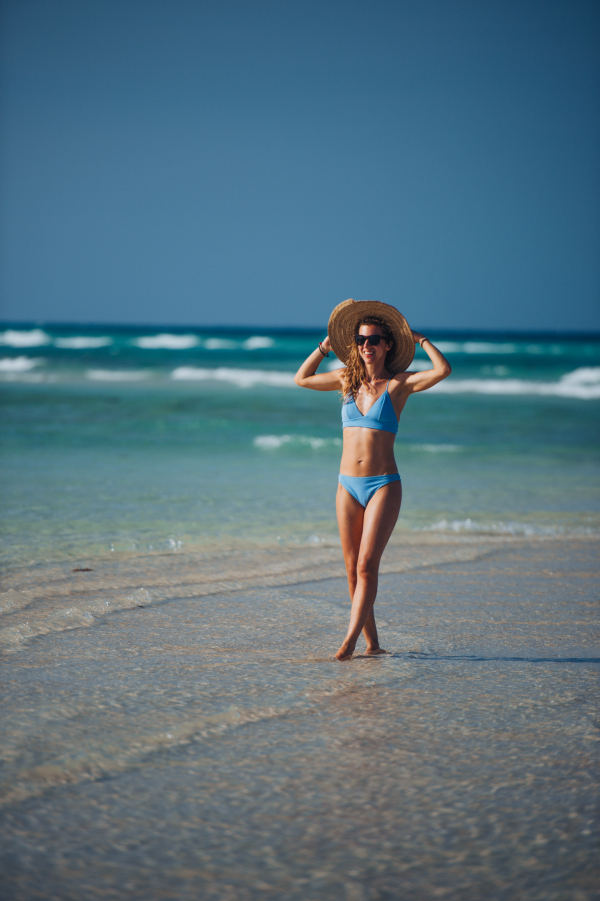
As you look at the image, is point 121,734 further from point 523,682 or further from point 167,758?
point 523,682

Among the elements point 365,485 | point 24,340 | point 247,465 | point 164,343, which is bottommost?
point 247,465

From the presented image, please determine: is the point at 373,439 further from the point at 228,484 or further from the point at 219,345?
the point at 219,345

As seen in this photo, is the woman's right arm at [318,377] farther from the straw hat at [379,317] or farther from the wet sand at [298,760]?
the wet sand at [298,760]

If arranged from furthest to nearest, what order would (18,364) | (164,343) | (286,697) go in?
(164,343), (18,364), (286,697)

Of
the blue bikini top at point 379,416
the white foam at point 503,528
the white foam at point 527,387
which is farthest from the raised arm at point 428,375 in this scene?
the white foam at point 527,387

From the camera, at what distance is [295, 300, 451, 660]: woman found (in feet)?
11.4

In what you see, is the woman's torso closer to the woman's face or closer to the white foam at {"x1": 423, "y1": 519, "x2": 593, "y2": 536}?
the woman's face

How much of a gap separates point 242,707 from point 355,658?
77cm

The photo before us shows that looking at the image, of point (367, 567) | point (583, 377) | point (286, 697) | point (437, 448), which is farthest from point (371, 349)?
point (583, 377)

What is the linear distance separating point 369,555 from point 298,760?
110cm

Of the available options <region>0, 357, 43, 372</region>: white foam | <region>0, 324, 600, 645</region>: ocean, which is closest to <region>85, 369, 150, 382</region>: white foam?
<region>0, 357, 43, 372</region>: white foam

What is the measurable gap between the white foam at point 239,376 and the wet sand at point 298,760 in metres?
22.5

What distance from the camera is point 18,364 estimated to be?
32719 millimetres

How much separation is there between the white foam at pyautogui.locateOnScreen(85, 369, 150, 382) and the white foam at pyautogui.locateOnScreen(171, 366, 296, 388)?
51.0 inches
